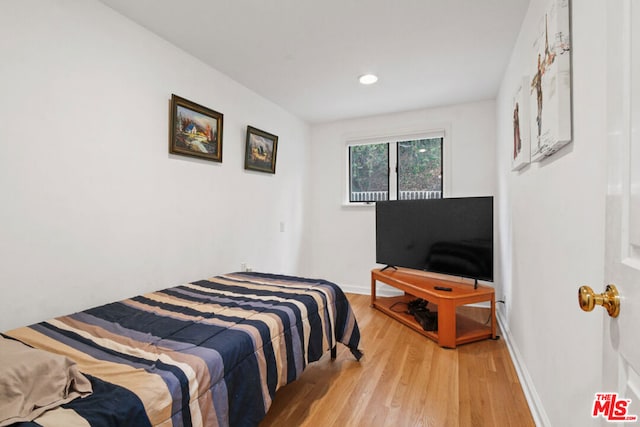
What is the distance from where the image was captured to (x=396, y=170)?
396cm

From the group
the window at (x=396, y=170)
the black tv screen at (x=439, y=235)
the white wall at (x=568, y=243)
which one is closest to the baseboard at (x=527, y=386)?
the white wall at (x=568, y=243)

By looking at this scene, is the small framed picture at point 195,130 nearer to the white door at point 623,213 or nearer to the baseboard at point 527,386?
the white door at point 623,213

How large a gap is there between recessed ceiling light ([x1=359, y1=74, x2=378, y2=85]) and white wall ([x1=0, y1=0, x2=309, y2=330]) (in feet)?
4.10

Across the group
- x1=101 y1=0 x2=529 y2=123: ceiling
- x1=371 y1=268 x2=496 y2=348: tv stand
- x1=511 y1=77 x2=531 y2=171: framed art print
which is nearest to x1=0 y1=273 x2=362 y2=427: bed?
x1=371 y1=268 x2=496 y2=348: tv stand

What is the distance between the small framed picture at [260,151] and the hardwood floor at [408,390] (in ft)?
6.34

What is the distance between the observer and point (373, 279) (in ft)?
11.5

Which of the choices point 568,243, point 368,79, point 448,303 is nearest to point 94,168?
point 368,79

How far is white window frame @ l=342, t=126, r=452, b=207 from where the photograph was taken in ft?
11.9

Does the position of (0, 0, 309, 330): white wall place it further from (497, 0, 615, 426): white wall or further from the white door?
(497, 0, 615, 426): white wall

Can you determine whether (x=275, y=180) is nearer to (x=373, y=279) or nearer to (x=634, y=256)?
(x=373, y=279)

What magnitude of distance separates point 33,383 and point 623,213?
156cm

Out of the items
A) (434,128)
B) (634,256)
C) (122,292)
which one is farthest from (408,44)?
(122,292)

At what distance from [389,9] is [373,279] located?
2595mm

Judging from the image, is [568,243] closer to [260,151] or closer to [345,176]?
[260,151]
